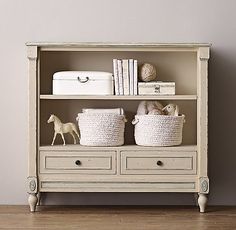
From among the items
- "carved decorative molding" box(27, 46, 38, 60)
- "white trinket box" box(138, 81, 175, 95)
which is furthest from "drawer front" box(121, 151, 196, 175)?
"carved decorative molding" box(27, 46, 38, 60)

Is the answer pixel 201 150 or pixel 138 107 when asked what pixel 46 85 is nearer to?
pixel 138 107

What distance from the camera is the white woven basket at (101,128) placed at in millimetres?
3338

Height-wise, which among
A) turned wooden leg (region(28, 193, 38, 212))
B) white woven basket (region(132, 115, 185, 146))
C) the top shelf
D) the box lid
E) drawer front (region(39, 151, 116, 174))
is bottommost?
turned wooden leg (region(28, 193, 38, 212))

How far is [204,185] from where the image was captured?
3.31 meters

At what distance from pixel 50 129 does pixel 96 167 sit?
445mm

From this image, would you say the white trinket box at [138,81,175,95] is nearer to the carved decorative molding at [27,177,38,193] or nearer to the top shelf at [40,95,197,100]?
the top shelf at [40,95,197,100]

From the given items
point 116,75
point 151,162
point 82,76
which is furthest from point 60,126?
point 151,162

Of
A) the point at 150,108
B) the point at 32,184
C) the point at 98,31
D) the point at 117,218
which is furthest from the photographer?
the point at 98,31

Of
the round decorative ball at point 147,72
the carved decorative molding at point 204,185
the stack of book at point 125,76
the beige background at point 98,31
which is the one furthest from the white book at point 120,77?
the carved decorative molding at point 204,185

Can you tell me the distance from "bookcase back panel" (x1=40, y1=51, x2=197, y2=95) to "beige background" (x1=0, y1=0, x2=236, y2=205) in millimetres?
88

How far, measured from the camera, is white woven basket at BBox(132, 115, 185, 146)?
3.34m

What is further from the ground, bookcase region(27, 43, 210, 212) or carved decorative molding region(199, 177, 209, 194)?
bookcase region(27, 43, 210, 212)

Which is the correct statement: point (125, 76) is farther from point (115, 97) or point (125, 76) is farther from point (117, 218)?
point (117, 218)

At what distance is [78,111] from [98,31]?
1.61 feet
